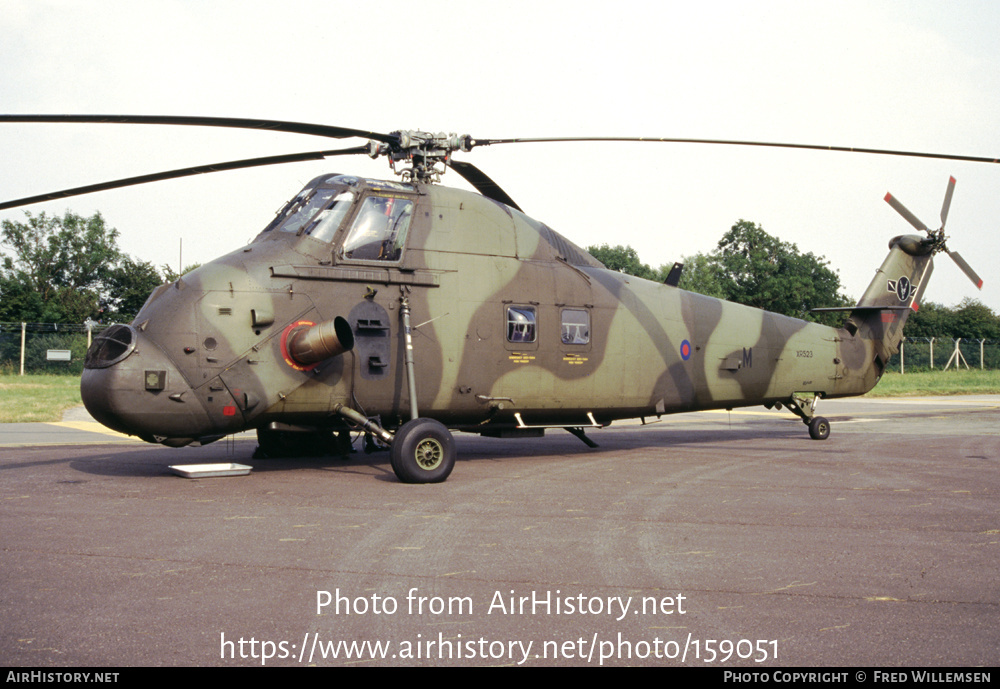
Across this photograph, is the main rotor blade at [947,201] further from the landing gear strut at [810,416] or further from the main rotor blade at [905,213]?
the landing gear strut at [810,416]

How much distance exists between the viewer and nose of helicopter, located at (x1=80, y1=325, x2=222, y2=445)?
9469 millimetres

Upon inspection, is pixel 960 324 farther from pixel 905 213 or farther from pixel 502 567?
pixel 502 567

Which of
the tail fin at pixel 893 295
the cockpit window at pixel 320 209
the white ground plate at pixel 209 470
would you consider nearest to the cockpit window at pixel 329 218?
the cockpit window at pixel 320 209

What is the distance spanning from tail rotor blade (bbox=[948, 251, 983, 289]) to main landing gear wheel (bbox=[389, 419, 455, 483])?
13.5 meters

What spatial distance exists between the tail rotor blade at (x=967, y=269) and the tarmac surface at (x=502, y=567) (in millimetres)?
7468

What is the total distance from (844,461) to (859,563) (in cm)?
736

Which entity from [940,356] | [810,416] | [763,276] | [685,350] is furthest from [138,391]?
[763,276]

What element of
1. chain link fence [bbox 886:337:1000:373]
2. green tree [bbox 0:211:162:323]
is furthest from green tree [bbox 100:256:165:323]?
chain link fence [bbox 886:337:1000:373]

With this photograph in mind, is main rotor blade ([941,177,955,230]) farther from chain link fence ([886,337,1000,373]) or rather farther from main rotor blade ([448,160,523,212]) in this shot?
chain link fence ([886,337,1000,373])

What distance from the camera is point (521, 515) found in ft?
26.5

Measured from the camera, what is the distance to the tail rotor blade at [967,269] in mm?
17597

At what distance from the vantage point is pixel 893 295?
1838 cm
